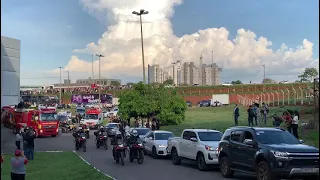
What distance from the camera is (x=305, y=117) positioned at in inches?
1300

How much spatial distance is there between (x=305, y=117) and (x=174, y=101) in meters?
19.4

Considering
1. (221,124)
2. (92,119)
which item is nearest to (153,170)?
(221,124)

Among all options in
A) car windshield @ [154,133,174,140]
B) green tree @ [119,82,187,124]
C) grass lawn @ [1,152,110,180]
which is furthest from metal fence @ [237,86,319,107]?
grass lawn @ [1,152,110,180]

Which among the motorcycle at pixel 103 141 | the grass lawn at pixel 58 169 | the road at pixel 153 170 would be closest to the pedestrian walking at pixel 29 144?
the grass lawn at pixel 58 169

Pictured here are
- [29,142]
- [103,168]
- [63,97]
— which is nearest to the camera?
[103,168]

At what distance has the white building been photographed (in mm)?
77250

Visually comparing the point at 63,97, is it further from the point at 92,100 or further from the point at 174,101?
the point at 174,101

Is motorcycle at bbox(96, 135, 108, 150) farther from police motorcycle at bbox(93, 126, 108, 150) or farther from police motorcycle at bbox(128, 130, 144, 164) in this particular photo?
police motorcycle at bbox(128, 130, 144, 164)

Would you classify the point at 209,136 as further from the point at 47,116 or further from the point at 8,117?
the point at 8,117

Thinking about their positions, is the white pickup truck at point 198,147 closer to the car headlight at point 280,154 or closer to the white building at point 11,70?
the car headlight at point 280,154

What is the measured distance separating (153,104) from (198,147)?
98.9 feet

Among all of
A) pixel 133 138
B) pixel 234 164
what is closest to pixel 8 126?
pixel 133 138

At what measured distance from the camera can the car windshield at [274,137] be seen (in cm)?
1514

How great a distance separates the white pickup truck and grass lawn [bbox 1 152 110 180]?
421 cm
